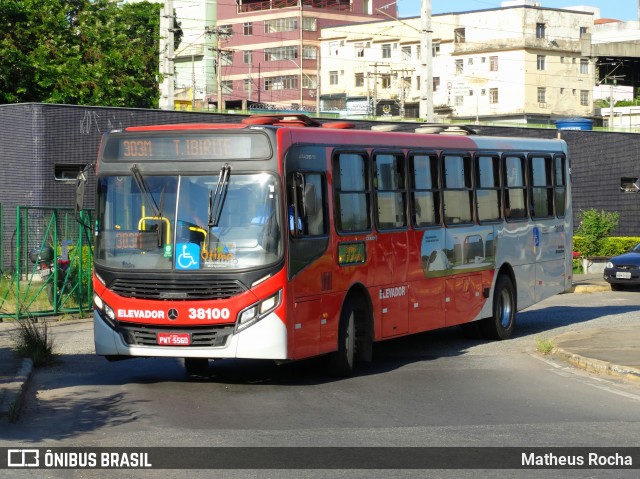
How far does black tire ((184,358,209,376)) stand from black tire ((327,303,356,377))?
65.3 inches

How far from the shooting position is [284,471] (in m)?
8.66

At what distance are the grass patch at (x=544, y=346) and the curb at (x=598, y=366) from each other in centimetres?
28

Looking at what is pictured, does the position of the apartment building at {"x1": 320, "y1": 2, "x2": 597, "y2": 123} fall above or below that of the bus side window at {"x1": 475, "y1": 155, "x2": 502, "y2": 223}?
above

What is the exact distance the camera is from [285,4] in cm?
11169

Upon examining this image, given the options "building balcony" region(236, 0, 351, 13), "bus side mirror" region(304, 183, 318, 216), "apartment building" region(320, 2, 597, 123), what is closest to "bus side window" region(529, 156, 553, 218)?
"bus side mirror" region(304, 183, 318, 216)

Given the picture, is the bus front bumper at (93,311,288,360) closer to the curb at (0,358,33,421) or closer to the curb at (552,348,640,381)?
the curb at (0,358,33,421)

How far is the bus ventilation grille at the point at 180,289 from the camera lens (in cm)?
1304

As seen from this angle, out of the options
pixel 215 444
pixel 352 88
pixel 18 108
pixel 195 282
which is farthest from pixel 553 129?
pixel 352 88

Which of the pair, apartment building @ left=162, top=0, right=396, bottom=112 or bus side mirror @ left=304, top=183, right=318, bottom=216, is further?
apartment building @ left=162, top=0, right=396, bottom=112

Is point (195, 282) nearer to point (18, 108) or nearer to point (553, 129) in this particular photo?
point (18, 108)

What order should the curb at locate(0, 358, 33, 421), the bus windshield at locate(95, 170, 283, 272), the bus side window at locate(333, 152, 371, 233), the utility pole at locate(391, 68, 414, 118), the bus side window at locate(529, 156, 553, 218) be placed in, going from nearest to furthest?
the curb at locate(0, 358, 33, 421), the bus windshield at locate(95, 170, 283, 272), the bus side window at locate(333, 152, 371, 233), the bus side window at locate(529, 156, 553, 218), the utility pole at locate(391, 68, 414, 118)

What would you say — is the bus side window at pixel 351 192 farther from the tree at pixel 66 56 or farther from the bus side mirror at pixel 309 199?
the tree at pixel 66 56

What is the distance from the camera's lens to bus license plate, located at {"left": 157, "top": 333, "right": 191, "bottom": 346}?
43.0 ft

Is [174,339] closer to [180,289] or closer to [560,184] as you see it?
[180,289]
